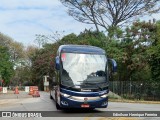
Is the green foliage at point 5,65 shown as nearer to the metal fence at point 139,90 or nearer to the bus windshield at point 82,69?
the metal fence at point 139,90

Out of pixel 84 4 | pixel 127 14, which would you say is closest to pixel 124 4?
pixel 127 14

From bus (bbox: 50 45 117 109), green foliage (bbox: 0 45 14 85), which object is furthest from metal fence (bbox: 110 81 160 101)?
green foliage (bbox: 0 45 14 85)

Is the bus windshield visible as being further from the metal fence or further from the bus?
the metal fence

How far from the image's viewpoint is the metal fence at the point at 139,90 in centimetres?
3926

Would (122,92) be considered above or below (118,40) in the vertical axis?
below

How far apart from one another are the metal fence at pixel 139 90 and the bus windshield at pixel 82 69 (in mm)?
20414

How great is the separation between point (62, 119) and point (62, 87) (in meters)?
2.63

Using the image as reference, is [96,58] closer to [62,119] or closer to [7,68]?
[62,119]

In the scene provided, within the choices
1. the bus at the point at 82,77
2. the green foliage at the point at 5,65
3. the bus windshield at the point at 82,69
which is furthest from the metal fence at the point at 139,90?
the green foliage at the point at 5,65

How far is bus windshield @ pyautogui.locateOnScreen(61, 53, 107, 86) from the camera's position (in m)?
19.1

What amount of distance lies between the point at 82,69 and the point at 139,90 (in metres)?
21.9

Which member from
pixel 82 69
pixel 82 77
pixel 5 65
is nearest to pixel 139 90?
pixel 82 69

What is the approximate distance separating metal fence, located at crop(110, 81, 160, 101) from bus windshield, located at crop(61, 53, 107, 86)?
20414 millimetres

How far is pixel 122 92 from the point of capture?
42062 mm
